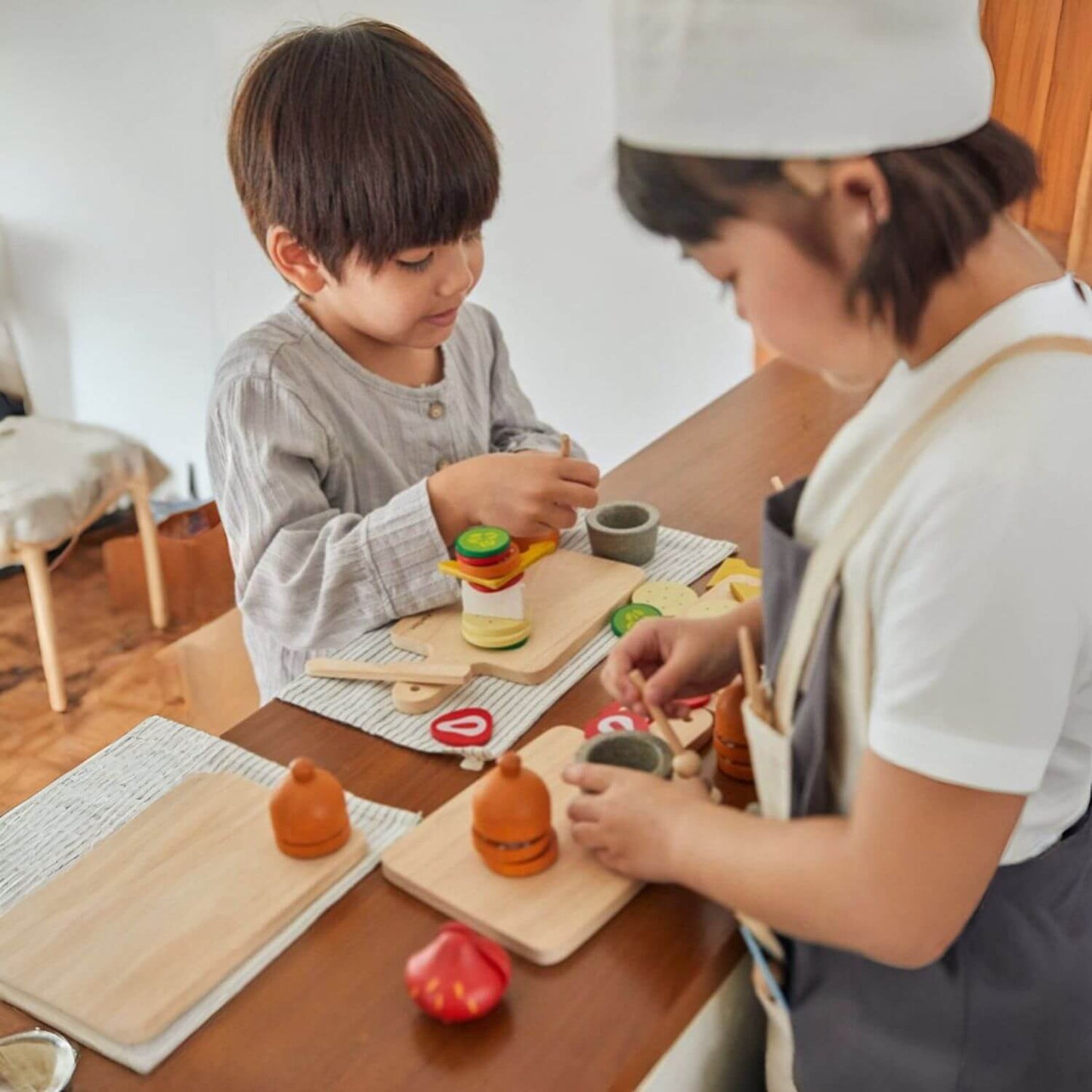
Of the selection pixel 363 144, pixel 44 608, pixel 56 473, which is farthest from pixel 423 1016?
pixel 56 473

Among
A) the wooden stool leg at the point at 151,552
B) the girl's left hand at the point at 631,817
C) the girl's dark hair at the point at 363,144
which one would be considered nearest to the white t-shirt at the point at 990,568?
the girl's left hand at the point at 631,817

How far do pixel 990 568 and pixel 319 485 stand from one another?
0.64 metres

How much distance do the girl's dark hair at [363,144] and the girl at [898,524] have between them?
1.34ft

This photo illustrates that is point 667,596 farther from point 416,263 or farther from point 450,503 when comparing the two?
point 416,263

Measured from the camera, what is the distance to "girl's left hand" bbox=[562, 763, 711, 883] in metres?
0.58

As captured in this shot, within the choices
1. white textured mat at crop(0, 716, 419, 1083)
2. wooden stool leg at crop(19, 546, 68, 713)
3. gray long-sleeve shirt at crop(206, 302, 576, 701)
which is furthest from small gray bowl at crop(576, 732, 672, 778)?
wooden stool leg at crop(19, 546, 68, 713)

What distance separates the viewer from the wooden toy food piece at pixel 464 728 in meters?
0.73

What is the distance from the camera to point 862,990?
57cm

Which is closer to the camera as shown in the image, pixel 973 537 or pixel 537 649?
pixel 973 537

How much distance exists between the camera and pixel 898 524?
475 millimetres

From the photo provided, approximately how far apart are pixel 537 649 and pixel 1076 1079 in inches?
16.3

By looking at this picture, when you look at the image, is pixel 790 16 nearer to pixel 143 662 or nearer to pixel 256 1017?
pixel 256 1017

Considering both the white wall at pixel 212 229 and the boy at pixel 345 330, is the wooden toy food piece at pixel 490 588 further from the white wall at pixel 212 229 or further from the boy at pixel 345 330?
the white wall at pixel 212 229

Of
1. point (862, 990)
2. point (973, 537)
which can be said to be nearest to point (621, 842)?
point (862, 990)
